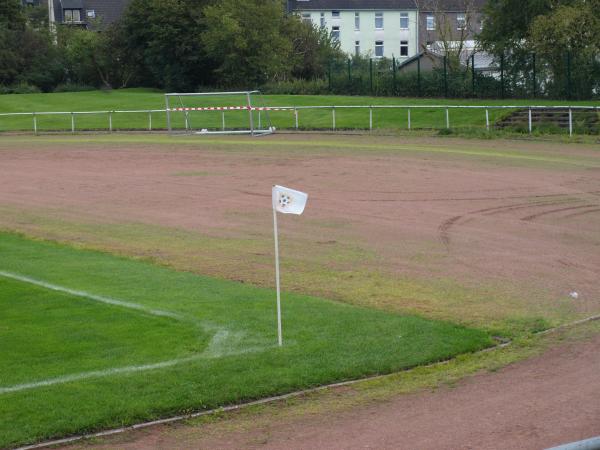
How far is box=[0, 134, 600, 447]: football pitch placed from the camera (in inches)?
396

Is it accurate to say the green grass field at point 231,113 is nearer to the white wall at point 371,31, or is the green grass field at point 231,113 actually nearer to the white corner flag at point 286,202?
the white corner flag at point 286,202

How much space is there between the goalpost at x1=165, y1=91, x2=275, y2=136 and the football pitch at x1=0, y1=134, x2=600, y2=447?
43.5 feet

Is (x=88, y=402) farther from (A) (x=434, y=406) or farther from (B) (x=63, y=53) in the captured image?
(B) (x=63, y=53)

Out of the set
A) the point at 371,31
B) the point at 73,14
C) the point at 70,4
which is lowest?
the point at 371,31

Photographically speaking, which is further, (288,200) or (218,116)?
(218,116)

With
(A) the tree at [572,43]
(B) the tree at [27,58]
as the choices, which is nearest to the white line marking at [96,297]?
(A) the tree at [572,43]

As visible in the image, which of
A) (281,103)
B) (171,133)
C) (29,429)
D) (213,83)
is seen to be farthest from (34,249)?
(213,83)

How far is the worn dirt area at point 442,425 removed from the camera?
8.33 m

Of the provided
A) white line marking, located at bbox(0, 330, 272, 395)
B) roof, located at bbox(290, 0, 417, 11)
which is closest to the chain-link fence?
white line marking, located at bbox(0, 330, 272, 395)

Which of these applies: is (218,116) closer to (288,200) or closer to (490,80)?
(490,80)

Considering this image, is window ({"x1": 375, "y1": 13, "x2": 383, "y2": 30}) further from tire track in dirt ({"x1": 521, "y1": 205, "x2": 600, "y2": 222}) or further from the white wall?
tire track in dirt ({"x1": 521, "y1": 205, "x2": 600, "y2": 222})

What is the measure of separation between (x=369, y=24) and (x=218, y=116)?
5497 centimetres

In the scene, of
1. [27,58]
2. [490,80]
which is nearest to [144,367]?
[490,80]

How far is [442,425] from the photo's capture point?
8.73 meters
